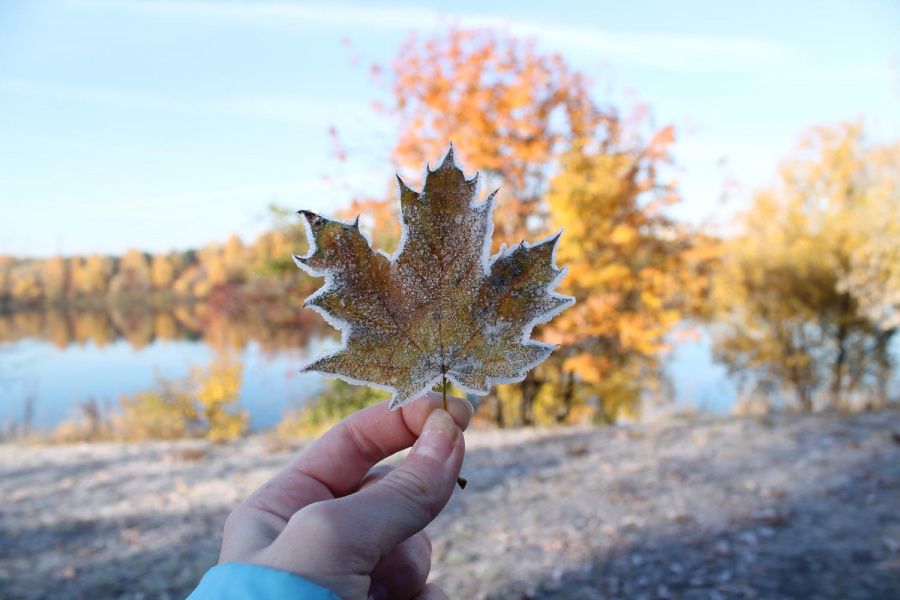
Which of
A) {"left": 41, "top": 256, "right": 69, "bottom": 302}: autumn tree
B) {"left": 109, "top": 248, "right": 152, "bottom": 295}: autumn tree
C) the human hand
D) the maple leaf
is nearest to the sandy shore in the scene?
the human hand

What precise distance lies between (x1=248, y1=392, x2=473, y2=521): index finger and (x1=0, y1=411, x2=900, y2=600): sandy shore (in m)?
2.64

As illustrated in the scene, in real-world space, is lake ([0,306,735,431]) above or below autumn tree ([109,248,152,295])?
below

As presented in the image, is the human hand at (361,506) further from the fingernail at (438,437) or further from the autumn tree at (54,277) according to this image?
the autumn tree at (54,277)

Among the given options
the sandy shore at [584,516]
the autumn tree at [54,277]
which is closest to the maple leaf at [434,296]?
the sandy shore at [584,516]

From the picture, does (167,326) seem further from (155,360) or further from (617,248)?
(617,248)

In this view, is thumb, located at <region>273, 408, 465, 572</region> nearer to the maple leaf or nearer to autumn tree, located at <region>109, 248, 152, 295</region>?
the maple leaf

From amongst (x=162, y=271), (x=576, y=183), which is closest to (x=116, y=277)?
(x=162, y=271)

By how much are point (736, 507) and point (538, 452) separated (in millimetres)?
2263

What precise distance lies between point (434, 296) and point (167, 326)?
1365 inches

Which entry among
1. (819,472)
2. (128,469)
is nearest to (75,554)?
(128,469)

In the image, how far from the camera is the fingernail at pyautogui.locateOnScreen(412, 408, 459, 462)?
3.78 feet

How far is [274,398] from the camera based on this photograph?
599 inches

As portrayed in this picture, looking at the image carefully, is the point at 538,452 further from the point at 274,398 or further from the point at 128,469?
the point at 274,398

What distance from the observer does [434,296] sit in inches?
42.3
